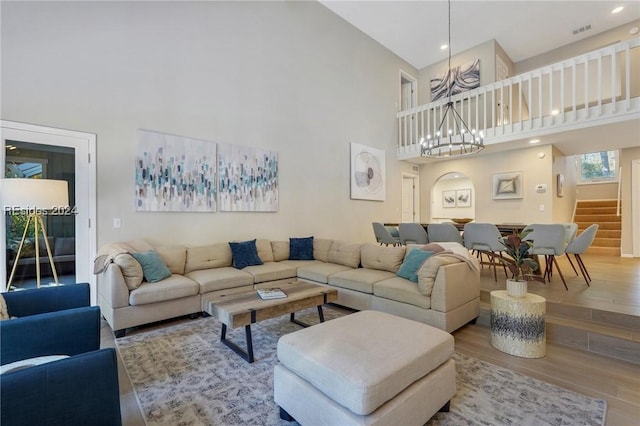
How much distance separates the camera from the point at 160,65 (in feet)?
13.1

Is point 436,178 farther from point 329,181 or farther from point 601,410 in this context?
point 601,410

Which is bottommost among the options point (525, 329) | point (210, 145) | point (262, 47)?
point (525, 329)

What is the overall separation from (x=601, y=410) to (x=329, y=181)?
5.03 m

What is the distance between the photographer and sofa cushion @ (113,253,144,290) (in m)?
3.05

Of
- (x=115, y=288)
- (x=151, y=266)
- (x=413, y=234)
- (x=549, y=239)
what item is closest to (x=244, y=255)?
(x=151, y=266)

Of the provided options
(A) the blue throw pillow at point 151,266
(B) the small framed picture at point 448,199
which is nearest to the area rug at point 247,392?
(A) the blue throw pillow at point 151,266

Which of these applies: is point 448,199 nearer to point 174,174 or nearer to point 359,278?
point 359,278

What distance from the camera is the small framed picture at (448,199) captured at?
33.4 feet

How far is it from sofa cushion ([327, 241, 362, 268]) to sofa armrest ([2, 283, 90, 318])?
10.2ft

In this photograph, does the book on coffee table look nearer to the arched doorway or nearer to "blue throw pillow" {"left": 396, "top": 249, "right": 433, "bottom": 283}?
"blue throw pillow" {"left": 396, "top": 249, "right": 433, "bottom": 283}

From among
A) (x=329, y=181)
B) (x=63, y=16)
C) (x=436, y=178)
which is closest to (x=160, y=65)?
(x=63, y=16)

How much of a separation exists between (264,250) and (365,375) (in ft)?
11.6

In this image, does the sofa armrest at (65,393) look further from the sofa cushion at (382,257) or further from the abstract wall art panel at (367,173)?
the abstract wall art panel at (367,173)

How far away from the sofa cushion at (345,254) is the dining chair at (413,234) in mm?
1255
